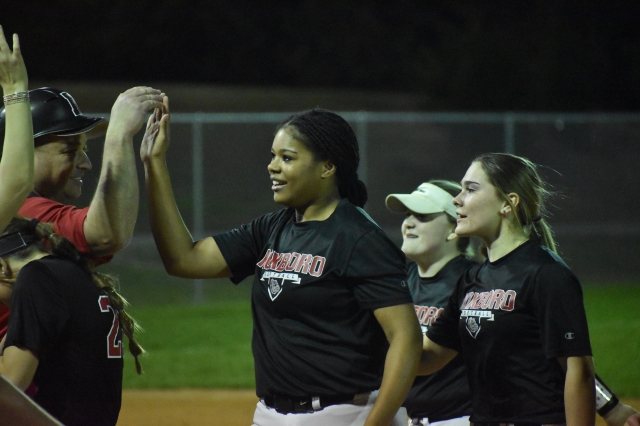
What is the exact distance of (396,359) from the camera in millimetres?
2818

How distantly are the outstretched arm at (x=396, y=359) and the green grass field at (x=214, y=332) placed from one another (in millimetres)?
5256

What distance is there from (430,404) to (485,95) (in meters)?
23.4

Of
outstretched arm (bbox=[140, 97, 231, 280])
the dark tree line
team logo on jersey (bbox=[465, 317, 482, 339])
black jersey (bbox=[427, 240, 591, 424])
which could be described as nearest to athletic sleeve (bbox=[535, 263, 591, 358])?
black jersey (bbox=[427, 240, 591, 424])

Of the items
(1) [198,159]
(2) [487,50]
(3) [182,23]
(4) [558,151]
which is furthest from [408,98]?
(1) [198,159]

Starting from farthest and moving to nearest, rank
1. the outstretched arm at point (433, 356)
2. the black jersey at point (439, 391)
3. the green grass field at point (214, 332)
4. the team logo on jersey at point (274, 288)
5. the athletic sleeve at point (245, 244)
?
the green grass field at point (214, 332)
the black jersey at point (439, 391)
the outstretched arm at point (433, 356)
the athletic sleeve at point (245, 244)
the team logo on jersey at point (274, 288)

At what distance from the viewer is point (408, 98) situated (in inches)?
1198

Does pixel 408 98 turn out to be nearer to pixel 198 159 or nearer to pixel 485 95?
pixel 485 95

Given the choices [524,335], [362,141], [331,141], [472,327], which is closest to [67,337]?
[331,141]

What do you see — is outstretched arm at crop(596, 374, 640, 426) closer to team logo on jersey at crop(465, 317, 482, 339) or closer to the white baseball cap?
team logo on jersey at crop(465, 317, 482, 339)

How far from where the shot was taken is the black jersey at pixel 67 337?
2.61 meters

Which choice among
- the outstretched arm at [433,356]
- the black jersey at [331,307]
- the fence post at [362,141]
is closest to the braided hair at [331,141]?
the black jersey at [331,307]

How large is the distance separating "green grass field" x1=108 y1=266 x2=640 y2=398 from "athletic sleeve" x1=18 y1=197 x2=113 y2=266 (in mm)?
5363

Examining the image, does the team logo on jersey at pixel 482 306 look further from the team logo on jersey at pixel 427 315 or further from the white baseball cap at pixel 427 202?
the white baseball cap at pixel 427 202

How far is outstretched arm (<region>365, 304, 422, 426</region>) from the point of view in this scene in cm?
281
